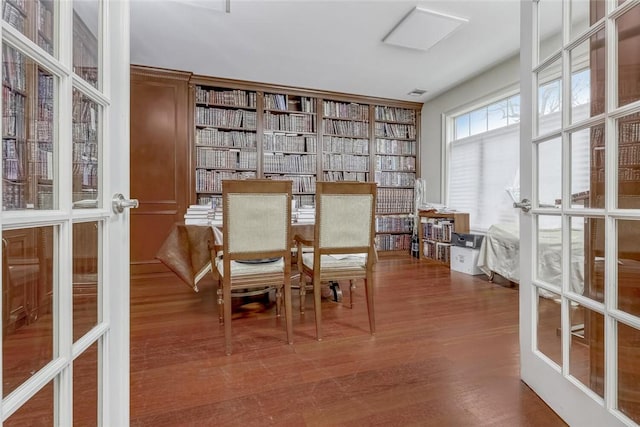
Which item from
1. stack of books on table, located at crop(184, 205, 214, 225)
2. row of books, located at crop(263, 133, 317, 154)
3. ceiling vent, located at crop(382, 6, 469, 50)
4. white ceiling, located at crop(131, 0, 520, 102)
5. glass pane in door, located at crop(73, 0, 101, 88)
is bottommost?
stack of books on table, located at crop(184, 205, 214, 225)

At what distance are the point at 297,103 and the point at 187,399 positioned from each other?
3.97 metres

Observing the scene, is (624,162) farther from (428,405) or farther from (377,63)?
(377,63)

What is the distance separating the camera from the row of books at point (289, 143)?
13.7 ft

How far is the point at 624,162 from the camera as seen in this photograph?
870mm

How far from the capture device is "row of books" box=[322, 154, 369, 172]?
4457mm

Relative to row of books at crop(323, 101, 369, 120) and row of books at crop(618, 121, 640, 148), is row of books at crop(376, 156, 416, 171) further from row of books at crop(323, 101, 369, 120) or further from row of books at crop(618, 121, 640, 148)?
row of books at crop(618, 121, 640, 148)

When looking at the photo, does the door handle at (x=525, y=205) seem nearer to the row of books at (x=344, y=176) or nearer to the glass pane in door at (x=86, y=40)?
the glass pane in door at (x=86, y=40)

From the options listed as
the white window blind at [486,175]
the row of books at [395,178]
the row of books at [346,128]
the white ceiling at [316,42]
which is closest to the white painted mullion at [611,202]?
the white ceiling at [316,42]

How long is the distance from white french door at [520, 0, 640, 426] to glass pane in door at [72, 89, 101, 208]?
4.76 ft

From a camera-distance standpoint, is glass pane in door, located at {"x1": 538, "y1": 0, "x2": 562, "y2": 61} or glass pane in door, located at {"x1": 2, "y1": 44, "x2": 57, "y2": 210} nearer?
glass pane in door, located at {"x1": 2, "y1": 44, "x2": 57, "y2": 210}

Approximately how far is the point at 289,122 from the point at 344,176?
1.16 meters

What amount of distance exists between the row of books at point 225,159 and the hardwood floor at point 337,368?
204 centimetres

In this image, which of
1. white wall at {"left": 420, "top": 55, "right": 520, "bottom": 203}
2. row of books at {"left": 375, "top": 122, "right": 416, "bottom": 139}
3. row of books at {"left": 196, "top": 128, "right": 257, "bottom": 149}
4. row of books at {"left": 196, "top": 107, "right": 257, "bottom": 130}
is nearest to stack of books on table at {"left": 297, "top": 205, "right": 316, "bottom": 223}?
row of books at {"left": 196, "top": 128, "right": 257, "bottom": 149}

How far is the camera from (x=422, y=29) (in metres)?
2.75
